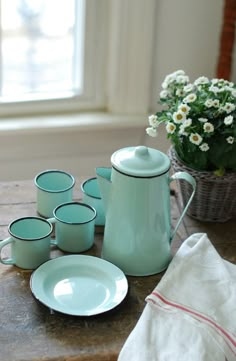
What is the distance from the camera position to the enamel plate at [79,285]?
1.12m

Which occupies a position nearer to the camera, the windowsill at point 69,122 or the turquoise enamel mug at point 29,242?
the turquoise enamel mug at point 29,242

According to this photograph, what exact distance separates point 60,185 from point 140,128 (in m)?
0.70

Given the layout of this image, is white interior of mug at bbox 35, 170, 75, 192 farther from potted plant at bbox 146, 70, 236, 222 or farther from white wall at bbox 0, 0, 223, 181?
white wall at bbox 0, 0, 223, 181

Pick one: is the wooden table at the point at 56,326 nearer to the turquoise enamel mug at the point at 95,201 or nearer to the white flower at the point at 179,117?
the turquoise enamel mug at the point at 95,201

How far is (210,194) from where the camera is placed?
1357 mm

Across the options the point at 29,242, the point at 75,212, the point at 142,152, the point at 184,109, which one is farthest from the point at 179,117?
the point at 29,242

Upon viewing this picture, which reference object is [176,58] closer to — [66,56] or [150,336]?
[66,56]

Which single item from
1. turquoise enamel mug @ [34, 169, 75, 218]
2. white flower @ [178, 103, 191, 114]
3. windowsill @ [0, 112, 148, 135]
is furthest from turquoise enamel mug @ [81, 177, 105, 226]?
windowsill @ [0, 112, 148, 135]

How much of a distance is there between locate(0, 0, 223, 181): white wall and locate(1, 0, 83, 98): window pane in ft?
0.41

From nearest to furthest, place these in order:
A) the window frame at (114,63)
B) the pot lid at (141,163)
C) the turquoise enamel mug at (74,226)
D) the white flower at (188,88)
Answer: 1. the pot lid at (141,163)
2. the turquoise enamel mug at (74,226)
3. the white flower at (188,88)
4. the window frame at (114,63)

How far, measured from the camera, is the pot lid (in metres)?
1.15

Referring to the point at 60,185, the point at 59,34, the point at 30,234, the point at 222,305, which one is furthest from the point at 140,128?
the point at 222,305

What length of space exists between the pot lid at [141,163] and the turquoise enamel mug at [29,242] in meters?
0.19

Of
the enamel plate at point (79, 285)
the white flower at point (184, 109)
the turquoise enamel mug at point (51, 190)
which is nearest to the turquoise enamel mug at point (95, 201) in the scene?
the turquoise enamel mug at point (51, 190)
